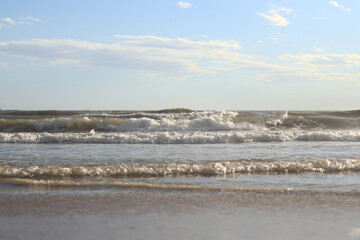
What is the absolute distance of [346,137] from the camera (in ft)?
52.8

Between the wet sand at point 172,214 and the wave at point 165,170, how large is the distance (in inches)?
42.4

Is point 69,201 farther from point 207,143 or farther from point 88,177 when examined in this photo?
point 207,143

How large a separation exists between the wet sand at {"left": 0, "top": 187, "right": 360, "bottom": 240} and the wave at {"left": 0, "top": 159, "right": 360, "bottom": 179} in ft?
3.53

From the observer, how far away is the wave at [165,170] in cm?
705

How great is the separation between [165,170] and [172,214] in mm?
2708

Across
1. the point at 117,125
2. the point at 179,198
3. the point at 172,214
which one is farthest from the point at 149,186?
the point at 117,125

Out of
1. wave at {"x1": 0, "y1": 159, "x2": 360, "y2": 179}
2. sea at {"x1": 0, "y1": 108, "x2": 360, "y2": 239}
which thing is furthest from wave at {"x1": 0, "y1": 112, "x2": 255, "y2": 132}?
wave at {"x1": 0, "y1": 159, "x2": 360, "y2": 179}

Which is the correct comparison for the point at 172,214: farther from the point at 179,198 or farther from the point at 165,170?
the point at 165,170

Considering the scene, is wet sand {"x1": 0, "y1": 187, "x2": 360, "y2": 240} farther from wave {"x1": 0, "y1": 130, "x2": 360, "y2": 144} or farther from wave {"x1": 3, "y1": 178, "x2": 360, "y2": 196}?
wave {"x1": 0, "y1": 130, "x2": 360, "y2": 144}

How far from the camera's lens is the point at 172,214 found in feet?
15.2

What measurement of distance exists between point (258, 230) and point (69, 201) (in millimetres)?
2623

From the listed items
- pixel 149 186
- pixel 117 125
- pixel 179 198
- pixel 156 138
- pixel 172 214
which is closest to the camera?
pixel 172 214

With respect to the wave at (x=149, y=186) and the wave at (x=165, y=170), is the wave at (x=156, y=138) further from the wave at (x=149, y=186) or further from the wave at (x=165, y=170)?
the wave at (x=149, y=186)

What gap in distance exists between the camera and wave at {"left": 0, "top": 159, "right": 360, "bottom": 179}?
7.05 metres
